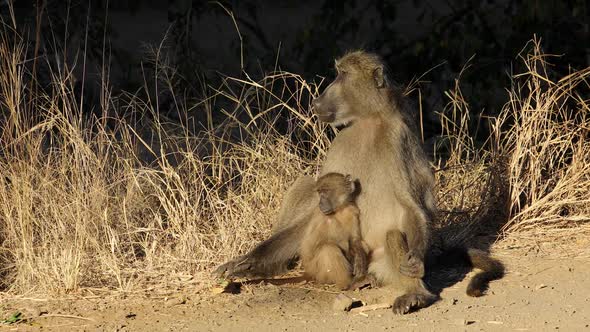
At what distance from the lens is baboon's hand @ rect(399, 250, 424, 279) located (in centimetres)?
484

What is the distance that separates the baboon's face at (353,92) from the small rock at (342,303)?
906 millimetres

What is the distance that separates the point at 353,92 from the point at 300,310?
1115mm

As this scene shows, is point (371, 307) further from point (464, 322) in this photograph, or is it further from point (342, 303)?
point (464, 322)

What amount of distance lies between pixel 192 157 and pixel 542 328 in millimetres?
2264

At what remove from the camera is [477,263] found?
5309mm

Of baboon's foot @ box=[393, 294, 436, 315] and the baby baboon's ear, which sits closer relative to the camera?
baboon's foot @ box=[393, 294, 436, 315]

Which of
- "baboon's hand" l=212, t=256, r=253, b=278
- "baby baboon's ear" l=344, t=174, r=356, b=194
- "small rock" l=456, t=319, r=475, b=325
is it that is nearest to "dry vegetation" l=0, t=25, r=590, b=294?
"baboon's hand" l=212, t=256, r=253, b=278

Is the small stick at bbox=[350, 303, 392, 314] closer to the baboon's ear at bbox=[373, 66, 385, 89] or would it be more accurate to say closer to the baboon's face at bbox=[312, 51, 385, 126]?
the baboon's face at bbox=[312, 51, 385, 126]

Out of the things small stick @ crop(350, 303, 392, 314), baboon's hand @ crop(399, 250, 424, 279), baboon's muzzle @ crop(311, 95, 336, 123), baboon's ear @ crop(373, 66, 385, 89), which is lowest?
small stick @ crop(350, 303, 392, 314)

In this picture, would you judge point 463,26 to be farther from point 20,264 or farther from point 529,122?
point 20,264

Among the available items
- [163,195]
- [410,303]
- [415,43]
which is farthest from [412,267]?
[415,43]

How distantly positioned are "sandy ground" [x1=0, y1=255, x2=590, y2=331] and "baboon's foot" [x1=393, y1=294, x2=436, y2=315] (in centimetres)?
3

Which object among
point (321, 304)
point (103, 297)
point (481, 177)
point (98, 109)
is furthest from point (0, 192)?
point (98, 109)

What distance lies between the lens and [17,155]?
5.61m
